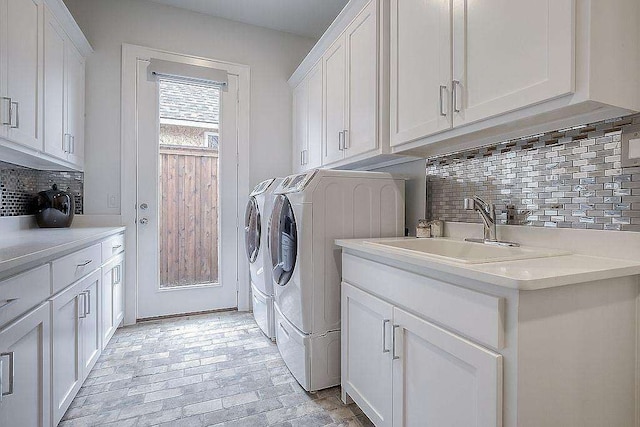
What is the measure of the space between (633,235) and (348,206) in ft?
3.81

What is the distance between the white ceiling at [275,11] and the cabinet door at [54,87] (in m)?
1.09

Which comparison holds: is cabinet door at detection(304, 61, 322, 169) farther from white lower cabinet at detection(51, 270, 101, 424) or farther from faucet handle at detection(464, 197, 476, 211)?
white lower cabinet at detection(51, 270, 101, 424)

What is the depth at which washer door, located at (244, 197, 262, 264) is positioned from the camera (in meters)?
2.59

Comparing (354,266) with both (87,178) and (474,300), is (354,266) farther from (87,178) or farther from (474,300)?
(87,178)

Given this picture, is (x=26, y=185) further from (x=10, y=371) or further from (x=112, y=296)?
(x=10, y=371)

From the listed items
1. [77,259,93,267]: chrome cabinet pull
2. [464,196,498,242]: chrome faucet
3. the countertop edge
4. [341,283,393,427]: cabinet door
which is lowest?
[341,283,393,427]: cabinet door

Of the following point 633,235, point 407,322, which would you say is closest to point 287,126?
point 407,322

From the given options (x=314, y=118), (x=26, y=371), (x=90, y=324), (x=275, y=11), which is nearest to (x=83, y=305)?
(x=90, y=324)

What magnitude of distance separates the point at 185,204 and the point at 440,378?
2.64 meters

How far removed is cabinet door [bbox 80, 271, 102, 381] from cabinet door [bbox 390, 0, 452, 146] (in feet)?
6.07

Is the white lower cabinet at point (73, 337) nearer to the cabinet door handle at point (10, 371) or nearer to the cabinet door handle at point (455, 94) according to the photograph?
the cabinet door handle at point (10, 371)

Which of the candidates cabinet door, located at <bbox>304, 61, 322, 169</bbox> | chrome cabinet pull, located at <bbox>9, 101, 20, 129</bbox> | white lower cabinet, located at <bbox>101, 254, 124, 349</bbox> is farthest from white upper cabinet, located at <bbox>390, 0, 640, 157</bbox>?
white lower cabinet, located at <bbox>101, 254, 124, 349</bbox>

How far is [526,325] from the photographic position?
31.0 inches

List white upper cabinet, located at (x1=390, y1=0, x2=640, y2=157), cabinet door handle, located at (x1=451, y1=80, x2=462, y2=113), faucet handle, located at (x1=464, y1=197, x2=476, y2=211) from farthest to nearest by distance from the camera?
faucet handle, located at (x1=464, y1=197, x2=476, y2=211), cabinet door handle, located at (x1=451, y1=80, x2=462, y2=113), white upper cabinet, located at (x1=390, y1=0, x2=640, y2=157)
